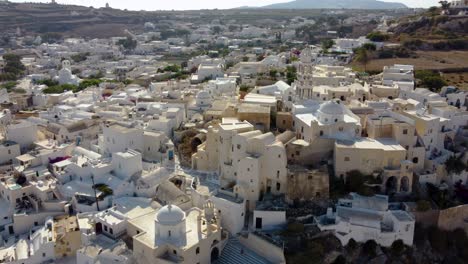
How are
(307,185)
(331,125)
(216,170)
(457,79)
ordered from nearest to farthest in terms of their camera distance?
1. (307,185)
2. (331,125)
3. (216,170)
4. (457,79)

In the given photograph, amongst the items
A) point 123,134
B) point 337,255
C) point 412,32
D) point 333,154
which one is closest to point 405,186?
point 333,154

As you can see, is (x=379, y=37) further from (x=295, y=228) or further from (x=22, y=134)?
(x=22, y=134)

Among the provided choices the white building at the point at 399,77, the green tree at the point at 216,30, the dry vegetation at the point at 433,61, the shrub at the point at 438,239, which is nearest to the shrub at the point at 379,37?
the dry vegetation at the point at 433,61

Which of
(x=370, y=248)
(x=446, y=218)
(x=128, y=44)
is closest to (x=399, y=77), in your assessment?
(x=446, y=218)

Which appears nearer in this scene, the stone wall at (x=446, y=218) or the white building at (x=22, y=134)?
the stone wall at (x=446, y=218)

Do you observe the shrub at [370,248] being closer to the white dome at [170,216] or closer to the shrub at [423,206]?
the shrub at [423,206]

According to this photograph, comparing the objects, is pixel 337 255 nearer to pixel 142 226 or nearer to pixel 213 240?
pixel 213 240

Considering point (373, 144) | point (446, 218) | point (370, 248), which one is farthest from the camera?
point (373, 144)
